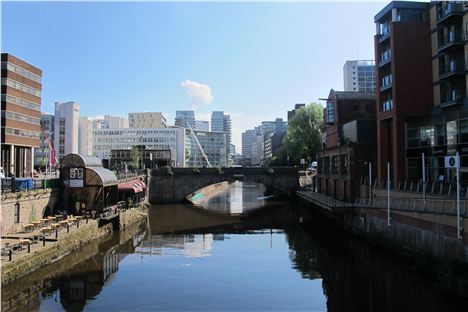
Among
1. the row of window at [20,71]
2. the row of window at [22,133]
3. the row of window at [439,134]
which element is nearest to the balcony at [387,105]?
the row of window at [439,134]

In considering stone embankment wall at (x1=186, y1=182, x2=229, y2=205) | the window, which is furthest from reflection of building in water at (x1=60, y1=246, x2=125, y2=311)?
stone embankment wall at (x1=186, y1=182, x2=229, y2=205)

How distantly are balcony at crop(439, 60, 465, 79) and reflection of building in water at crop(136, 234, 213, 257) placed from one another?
1127 inches

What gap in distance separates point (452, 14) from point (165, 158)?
130m

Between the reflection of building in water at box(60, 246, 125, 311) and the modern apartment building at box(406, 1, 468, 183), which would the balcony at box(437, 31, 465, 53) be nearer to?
the modern apartment building at box(406, 1, 468, 183)

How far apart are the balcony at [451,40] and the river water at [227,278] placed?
21.1 m

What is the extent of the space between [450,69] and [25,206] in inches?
1657

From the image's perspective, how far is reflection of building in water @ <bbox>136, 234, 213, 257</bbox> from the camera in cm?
4050

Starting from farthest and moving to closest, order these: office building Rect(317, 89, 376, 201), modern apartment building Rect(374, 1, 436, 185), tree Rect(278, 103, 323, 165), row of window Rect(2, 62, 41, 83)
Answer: tree Rect(278, 103, 323, 165)
row of window Rect(2, 62, 41, 83)
office building Rect(317, 89, 376, 201)
modern apartment building Rect(374, 1, 436, 185)

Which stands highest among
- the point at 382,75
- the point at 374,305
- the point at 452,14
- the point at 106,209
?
the point at 452,14

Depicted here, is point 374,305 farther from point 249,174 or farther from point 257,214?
point 249,174

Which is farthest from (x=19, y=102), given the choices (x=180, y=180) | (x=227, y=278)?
(x=227, y=278)

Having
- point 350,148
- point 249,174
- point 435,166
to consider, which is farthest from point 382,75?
point 249,174

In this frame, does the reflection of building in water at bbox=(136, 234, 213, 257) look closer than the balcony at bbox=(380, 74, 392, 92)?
Yes

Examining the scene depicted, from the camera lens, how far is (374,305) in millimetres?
24703
